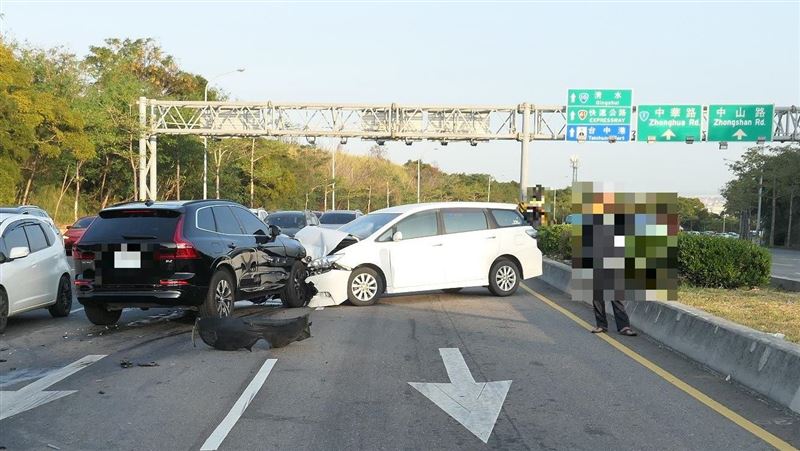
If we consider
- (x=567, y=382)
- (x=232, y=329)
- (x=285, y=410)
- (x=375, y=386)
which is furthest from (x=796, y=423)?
(x=232, y=329)

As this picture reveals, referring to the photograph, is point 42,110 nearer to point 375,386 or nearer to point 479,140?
point 479,140

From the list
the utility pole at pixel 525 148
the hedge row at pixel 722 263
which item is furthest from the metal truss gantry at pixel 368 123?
the hedge row at pixel 722 263

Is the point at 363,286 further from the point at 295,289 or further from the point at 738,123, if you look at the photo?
the point at 738,123

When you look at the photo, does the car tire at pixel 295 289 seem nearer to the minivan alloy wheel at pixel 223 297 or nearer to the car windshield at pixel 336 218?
the minivan alloy wheel at pixel 223 297

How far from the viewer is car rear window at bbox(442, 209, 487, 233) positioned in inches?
576

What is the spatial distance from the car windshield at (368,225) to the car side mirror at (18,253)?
547cm

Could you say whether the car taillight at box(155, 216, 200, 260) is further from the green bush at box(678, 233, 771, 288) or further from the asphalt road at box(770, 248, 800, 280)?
the asphalt road at box(770, 248, 800, 280)

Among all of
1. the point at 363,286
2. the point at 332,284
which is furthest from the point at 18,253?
the point at 363,286

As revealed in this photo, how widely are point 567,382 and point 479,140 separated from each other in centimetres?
3194

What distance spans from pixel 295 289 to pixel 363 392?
634 cm

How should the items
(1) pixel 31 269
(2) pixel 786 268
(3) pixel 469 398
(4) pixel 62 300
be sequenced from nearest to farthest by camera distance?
(3) pixel 469 398 < (1) pixel 31 269 < (4) pixel 62 300 < (2) pixel 786 268

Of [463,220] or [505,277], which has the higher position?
[463,220]

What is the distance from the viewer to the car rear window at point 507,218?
15266 mm

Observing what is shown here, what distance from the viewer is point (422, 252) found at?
14.1 meters
